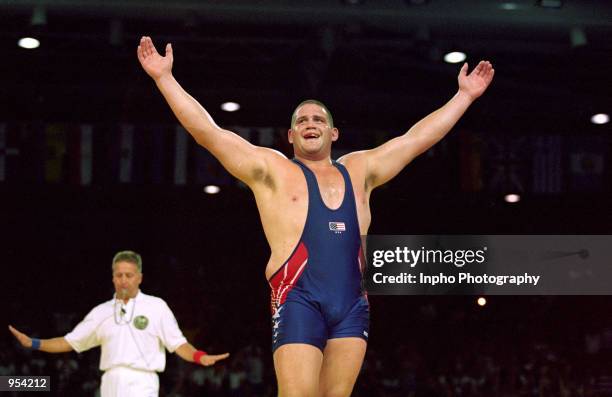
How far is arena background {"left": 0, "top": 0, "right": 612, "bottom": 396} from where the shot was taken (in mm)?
9742

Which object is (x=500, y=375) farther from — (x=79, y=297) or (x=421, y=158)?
(x=79, y=297)

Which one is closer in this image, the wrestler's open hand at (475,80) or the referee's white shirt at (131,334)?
the wrestler's open hand at (475,80)

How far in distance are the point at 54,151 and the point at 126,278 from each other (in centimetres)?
405

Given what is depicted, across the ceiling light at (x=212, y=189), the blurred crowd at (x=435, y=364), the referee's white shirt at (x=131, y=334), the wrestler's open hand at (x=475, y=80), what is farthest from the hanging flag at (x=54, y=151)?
the wrestler's open hand at (x=475, y=80)

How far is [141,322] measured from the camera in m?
7.25

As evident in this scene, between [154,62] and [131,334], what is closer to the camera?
[154,62]

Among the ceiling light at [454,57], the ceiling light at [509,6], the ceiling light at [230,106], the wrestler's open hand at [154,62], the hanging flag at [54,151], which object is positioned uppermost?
the ceiling light at [230,106]

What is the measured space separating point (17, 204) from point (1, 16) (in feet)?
12.0

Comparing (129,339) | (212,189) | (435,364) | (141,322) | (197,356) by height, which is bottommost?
(197,356)

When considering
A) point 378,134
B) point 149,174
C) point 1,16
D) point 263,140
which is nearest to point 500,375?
point 378,134

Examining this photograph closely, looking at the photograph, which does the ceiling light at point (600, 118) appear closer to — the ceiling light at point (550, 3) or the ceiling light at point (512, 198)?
the ceiling light at point (512, 198)

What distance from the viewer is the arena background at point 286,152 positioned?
974cm

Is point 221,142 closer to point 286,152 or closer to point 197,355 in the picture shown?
point 197,355

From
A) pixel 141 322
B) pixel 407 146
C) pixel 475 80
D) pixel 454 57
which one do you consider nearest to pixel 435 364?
pixel 454 57
